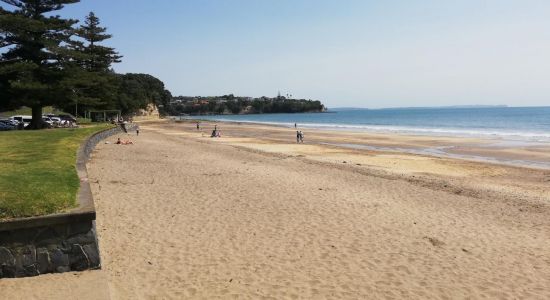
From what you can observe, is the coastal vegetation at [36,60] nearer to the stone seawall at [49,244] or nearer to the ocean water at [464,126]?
the stone seawall at [49,244]

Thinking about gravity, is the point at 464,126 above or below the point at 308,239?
above

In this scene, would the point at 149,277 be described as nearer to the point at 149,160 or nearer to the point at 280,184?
the point at 280,184

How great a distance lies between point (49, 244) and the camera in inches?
240

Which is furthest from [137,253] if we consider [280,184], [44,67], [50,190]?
[44,67]

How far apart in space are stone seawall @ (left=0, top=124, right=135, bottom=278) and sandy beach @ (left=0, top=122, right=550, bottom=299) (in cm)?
19

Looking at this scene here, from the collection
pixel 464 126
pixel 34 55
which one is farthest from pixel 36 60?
pixel 464 126

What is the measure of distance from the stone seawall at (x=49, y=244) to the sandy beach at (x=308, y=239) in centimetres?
19

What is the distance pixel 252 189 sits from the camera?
41.8ft

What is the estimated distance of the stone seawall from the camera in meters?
5.87

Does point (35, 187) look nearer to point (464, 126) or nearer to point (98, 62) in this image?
point (98, 62)

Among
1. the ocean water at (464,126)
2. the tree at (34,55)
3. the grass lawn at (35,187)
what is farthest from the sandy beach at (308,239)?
the ocean water at (464,126)

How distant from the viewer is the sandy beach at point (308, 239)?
586 cm

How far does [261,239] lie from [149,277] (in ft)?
7.69

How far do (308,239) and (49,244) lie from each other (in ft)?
13.5
